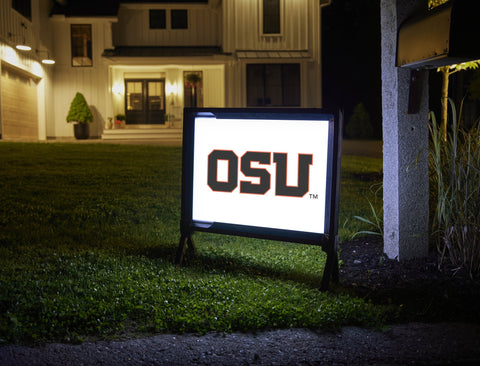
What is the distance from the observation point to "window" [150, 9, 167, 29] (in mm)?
26750

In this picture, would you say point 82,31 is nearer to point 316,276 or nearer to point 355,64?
point 355,64

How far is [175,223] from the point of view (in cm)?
644

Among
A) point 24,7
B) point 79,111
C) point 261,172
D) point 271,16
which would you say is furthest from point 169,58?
point 261,172

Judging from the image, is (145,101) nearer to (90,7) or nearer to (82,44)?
(82,44)

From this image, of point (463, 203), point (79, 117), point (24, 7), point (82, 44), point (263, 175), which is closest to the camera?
point (463, 203)

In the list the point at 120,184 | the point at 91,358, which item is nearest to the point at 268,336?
the point at 91,358

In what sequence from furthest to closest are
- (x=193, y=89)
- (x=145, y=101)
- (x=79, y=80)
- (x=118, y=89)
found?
1. (x=145, y=101)
2. (x=193, y=89)
3. (x=118, y=89)
4. (x=79, y=80)

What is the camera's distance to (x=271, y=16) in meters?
25.8

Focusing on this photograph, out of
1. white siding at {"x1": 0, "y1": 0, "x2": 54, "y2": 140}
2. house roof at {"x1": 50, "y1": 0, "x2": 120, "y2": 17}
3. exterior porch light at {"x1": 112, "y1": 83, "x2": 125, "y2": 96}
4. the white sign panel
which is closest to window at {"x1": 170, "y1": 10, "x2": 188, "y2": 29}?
house roof at {"x1": 50, "y1": 0, "x2": 120, "y2": 17}

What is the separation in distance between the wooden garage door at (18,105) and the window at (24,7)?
2.58 metres

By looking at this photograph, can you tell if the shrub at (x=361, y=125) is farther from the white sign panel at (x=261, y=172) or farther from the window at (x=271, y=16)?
the white sign panel at (x=261, y=172)

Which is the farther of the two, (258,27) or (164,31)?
(164,31)

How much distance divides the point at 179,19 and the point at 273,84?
5.97 metres

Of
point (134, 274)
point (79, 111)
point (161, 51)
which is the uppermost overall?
point (161, 51)
